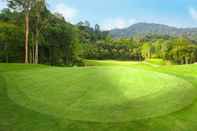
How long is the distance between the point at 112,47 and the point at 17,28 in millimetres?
55286

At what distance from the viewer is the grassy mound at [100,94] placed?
25.3 feet

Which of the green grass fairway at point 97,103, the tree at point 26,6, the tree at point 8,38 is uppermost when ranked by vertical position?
the tree at point 26,6

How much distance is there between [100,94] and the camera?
9141 mm

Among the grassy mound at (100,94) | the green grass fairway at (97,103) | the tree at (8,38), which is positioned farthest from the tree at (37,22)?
the green grass fairway at (97,103)

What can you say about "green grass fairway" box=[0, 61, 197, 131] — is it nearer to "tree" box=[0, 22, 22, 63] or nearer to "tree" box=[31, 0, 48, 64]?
"tree" box=[31, 0, 48, 64]

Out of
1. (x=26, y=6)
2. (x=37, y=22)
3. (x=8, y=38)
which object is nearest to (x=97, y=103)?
(x=26, y=6)

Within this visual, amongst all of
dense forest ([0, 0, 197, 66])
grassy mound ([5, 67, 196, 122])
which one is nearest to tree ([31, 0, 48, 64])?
dense forest ([0, 0, 197, 66])

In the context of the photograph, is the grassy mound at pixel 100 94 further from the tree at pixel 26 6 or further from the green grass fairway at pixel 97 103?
Answer: the tree at pixel 26 6

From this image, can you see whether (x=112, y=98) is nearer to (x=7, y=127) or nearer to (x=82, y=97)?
(x=82, y=97)

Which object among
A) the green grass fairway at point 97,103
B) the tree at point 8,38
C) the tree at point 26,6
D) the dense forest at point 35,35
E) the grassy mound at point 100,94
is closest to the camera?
the green grass fairway at point 97,103

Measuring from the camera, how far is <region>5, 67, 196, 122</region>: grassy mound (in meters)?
7.71

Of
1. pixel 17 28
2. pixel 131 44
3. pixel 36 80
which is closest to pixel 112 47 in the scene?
pixel 131 44

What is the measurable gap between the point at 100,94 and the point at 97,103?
836 mm

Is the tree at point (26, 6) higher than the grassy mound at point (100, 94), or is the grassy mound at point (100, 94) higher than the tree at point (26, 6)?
the tree at point (26, 6)
